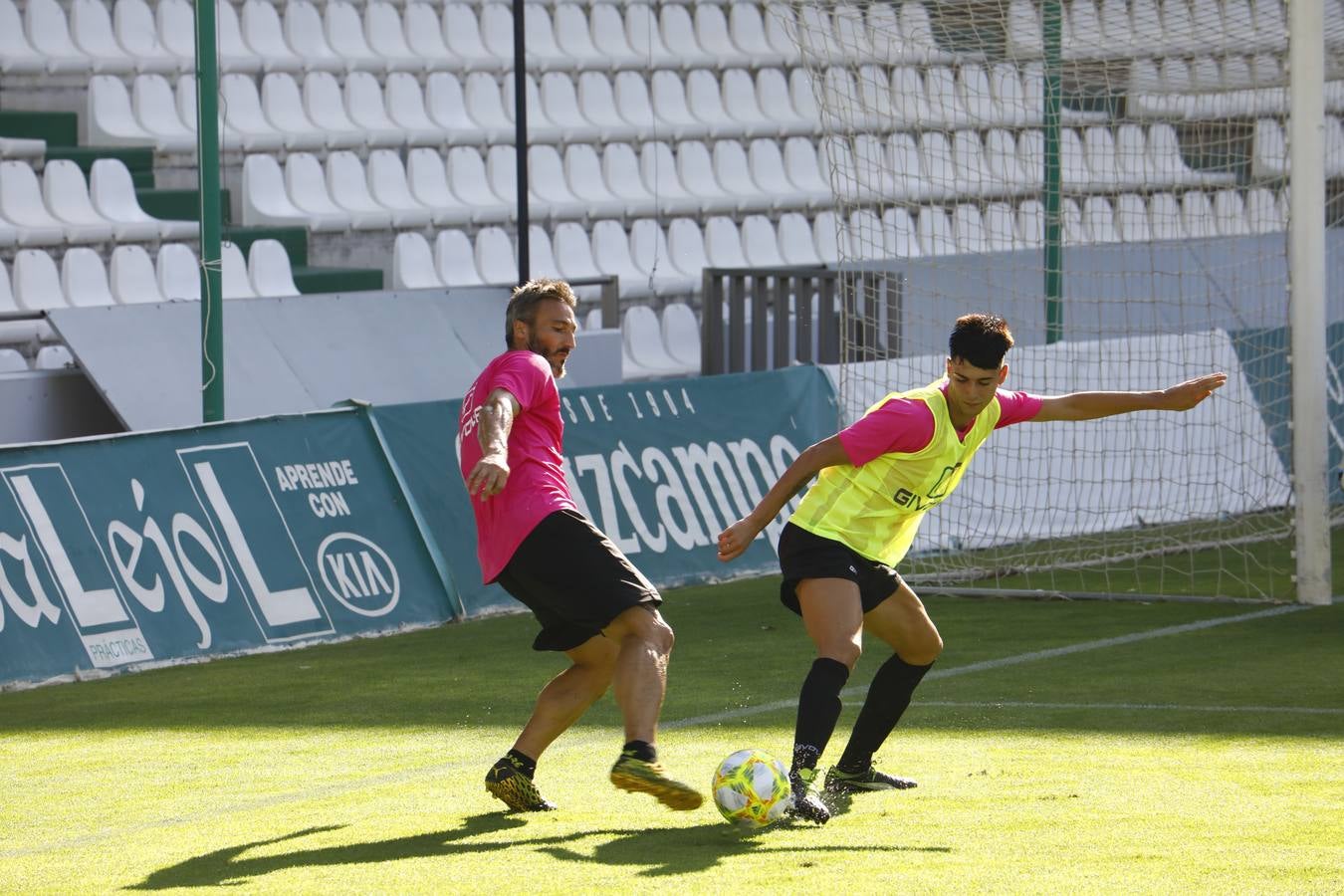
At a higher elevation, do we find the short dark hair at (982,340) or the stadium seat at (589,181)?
the stadium seat at (589,181)

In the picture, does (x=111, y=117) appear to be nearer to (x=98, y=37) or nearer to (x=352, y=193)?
(x=98, y=37)

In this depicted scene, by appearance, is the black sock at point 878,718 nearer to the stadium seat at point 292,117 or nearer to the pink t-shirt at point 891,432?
the pink t-shirt at point 891,432

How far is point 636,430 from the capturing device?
11078 mm

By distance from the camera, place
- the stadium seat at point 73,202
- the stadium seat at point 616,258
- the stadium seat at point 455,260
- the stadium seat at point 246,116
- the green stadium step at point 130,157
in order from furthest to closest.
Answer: the stadium seat at point 616,258
the stadium seat at point 455,260
the stadium seat at point 246,116
the green stadium step at point 130,157
the stadium seat at point 73,202

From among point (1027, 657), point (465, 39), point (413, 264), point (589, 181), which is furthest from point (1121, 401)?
point (465, 39)

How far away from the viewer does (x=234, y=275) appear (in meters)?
14.2

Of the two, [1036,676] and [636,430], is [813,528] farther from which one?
[636,430]

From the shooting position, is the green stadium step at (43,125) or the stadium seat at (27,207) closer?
the stadium seat at (27,207)

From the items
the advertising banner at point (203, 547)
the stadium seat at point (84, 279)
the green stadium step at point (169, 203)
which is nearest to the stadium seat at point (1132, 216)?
the advertising banner at point (203, 547)

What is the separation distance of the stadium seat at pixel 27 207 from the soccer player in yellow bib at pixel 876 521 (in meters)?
9.49

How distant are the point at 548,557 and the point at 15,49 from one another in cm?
1110

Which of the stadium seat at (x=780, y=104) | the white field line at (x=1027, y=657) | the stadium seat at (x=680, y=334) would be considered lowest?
the white field line at (x=1027, y=657)

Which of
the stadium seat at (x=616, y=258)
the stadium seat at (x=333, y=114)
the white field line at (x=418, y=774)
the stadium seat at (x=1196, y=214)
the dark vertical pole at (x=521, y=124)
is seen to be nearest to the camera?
the white field line at (x=418, y=774)

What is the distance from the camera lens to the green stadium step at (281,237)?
14.5 meters
